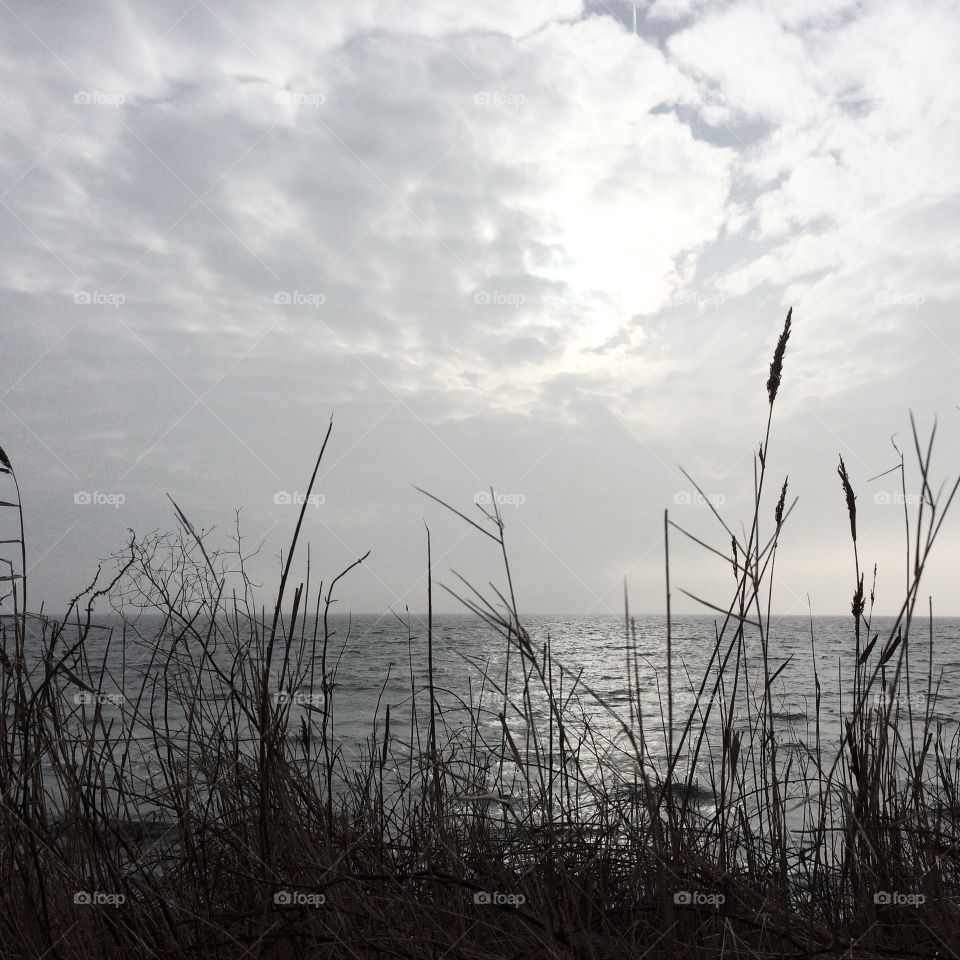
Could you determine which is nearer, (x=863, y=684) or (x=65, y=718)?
(x=863, y=684)

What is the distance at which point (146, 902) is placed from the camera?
1497 millimetres

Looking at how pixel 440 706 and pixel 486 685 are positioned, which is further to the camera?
pixel 486 685

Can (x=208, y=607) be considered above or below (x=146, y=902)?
above

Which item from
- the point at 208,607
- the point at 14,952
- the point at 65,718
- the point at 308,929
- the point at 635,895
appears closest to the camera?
the point at 308,929

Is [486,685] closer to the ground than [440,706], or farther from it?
closer to the ground

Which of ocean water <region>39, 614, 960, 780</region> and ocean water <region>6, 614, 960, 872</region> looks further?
ocean water <region>39, 614, 960, 780</region>

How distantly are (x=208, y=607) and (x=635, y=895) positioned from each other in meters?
1.39

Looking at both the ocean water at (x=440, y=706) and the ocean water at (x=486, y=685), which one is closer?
the ocean water at (x=440, y=706)

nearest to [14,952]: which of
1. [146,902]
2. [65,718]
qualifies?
[146,902]

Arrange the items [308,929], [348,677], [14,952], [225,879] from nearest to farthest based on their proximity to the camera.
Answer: [308,929], [14,952], [225,879], [348,677]

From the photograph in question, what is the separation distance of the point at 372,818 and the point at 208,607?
79cm

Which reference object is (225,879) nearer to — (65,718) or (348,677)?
(65,718)

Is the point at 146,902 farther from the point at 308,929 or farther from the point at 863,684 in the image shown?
the point at 863,684

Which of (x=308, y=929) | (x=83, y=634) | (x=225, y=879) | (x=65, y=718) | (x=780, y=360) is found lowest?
(x=225, y=879)
